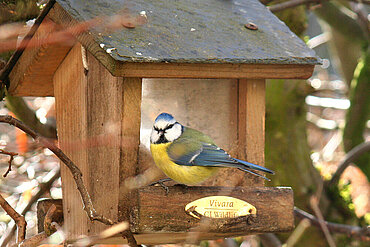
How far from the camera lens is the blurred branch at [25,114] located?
326 cm

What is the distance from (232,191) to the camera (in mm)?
2275

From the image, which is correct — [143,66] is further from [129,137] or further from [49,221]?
[49,221]

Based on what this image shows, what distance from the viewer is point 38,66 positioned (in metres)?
2.70

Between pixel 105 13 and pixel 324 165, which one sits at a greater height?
pixel 105 13

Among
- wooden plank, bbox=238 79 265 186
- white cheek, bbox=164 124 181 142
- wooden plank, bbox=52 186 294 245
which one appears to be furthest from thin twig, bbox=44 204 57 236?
wooden plank, bbox=238 79 265 186

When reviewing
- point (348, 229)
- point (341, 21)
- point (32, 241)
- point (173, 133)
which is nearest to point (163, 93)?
point (173, 133)

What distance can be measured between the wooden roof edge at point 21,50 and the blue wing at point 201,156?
2.47 feet

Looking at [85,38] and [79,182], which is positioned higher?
[85,38]

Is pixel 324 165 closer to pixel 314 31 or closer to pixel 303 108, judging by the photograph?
pixel 303 108

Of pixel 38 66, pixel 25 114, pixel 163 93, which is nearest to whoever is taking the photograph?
pixel 163 93

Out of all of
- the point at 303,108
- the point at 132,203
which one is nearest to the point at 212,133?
the point at 132,203

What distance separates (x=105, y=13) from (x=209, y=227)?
2.89 ft

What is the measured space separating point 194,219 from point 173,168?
0.20m

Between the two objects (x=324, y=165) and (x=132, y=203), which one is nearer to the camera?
(x=132, y=203)
